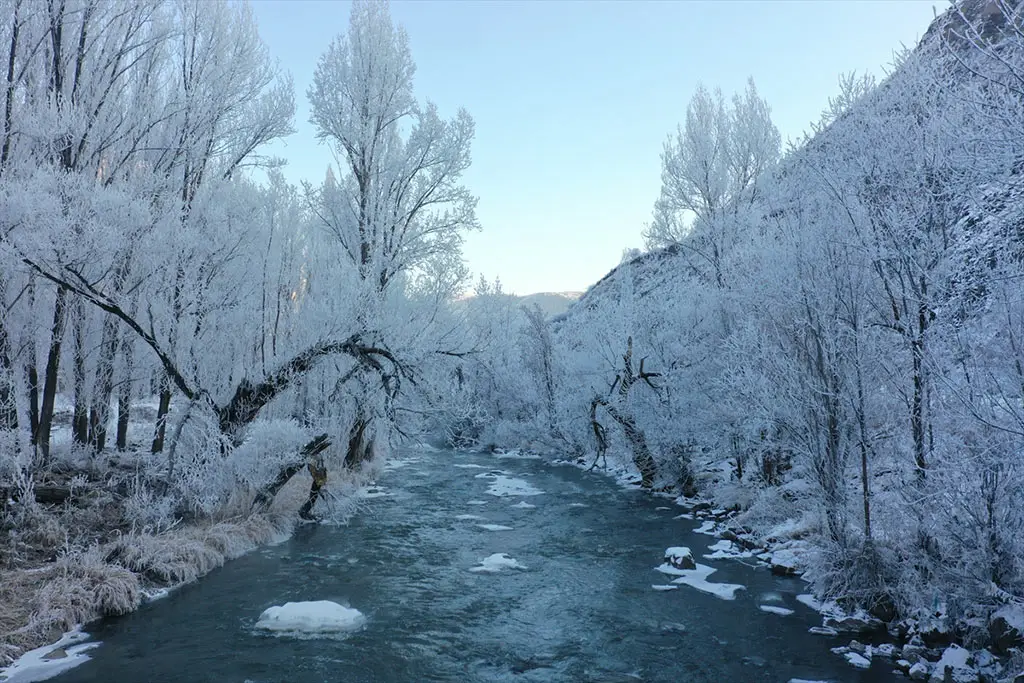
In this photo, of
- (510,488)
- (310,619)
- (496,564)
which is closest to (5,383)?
(310,619)

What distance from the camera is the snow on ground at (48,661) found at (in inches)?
234

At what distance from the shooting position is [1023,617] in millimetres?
6105

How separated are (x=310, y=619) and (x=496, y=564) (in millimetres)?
3349

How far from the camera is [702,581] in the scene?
938 cm

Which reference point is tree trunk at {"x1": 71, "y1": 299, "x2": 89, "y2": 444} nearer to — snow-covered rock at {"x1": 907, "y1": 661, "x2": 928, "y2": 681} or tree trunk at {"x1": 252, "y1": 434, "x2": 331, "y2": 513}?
tree trunk at {"x1": 252, "y1": 434, "x2": 331, "y2": 513}

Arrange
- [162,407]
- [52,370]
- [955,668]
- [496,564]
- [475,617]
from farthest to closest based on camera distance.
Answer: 1. [162,407]
2. [52,370]
3. [496,564]
4. [475,617]
5. [955,668]

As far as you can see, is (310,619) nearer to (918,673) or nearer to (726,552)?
(918,673)

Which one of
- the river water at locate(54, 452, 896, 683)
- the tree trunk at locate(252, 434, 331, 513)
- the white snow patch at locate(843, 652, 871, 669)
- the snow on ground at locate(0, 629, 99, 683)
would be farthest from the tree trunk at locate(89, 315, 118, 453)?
the white snow patch at locate(843, 652, 871, 669)

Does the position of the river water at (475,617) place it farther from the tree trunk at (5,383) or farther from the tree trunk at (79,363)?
the tree trunk at (79,363)

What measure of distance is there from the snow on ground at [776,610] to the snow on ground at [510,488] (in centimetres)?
887

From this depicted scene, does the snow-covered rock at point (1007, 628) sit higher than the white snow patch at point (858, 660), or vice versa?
the snow-covered rock at point (1007, 628)

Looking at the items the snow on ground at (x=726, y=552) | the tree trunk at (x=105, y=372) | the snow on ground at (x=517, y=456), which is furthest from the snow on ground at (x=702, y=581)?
the snow on ground at (x=517, y=456)

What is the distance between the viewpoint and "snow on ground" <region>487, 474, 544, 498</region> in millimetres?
16780

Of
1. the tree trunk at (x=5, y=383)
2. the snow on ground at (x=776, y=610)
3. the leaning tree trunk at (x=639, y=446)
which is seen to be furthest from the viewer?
the leaning tree trunk at (x=639, y=446)
